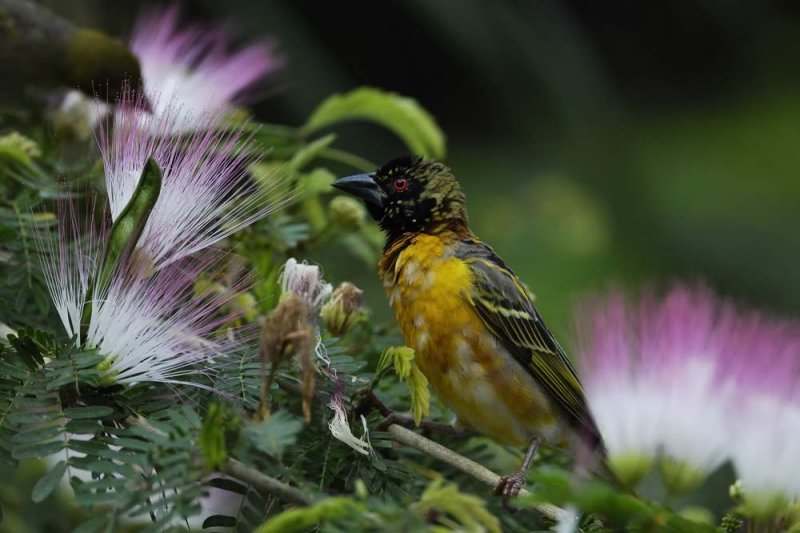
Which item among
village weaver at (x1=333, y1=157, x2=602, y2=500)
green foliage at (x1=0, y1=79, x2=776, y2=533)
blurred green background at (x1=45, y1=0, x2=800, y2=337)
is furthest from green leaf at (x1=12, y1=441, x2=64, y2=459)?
blurred green background at (x1=45, y1=0, x2=800, y2=337)

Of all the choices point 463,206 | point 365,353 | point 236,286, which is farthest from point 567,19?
point 236,286

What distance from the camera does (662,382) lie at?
3.95 feet

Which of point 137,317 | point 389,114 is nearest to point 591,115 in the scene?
point 389,114

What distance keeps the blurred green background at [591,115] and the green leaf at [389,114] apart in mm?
1369

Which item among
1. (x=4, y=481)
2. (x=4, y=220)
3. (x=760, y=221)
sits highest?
(x=760, y=221)

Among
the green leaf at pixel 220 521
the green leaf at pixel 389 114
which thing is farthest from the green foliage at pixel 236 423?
the green leaf at pixel 389 114

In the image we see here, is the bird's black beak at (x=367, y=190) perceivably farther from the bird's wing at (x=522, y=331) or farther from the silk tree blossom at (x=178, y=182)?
the silk tree blossom at (x=178, y=182)

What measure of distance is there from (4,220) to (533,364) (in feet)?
2.57

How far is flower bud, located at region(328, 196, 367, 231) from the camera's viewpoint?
1.70m

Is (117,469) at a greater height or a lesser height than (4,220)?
lesser

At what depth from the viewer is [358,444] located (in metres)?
1.23

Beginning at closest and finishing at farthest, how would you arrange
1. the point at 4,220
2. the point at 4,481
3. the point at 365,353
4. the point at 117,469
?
the point at 117,469 → the point at 4,220 → the point at 365,353 → the point at 4,481

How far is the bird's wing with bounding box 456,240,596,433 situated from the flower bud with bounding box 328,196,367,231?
17cm

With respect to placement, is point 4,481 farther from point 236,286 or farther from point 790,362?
point 790,362
